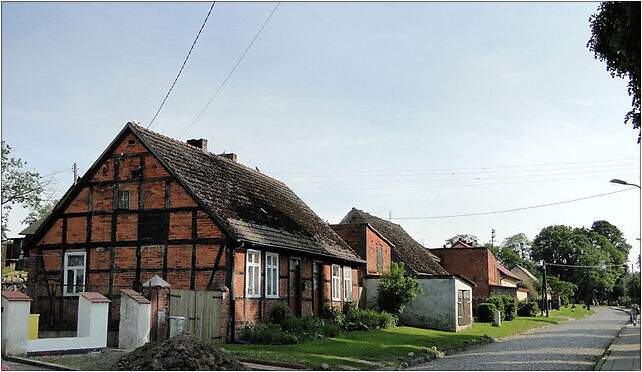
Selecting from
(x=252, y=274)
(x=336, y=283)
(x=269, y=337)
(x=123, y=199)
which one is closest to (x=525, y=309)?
(x=336, y=283)

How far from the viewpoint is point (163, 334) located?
57.6 feet

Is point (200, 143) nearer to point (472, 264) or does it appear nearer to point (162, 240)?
point (162, 240)

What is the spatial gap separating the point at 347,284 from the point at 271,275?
8.12 meters

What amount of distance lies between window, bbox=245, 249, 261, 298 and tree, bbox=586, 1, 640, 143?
495 inches

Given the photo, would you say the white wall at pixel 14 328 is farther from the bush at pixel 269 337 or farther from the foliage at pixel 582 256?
the foliage at pixel 582 256

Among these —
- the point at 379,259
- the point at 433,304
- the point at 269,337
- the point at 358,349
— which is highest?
the point at 379,259

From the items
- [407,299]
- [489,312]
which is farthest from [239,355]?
[489,312]

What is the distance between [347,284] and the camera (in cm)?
3077

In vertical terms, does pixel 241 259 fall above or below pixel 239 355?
above

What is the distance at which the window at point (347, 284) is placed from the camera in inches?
1193

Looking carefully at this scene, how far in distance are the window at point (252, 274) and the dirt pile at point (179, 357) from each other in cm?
748

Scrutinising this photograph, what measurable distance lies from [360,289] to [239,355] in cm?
1615

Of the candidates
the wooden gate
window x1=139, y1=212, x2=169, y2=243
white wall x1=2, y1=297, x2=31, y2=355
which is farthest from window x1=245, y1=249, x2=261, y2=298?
white wall x1=2, y1=297, x2=31, y2=355

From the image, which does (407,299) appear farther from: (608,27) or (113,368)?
(113,368)
